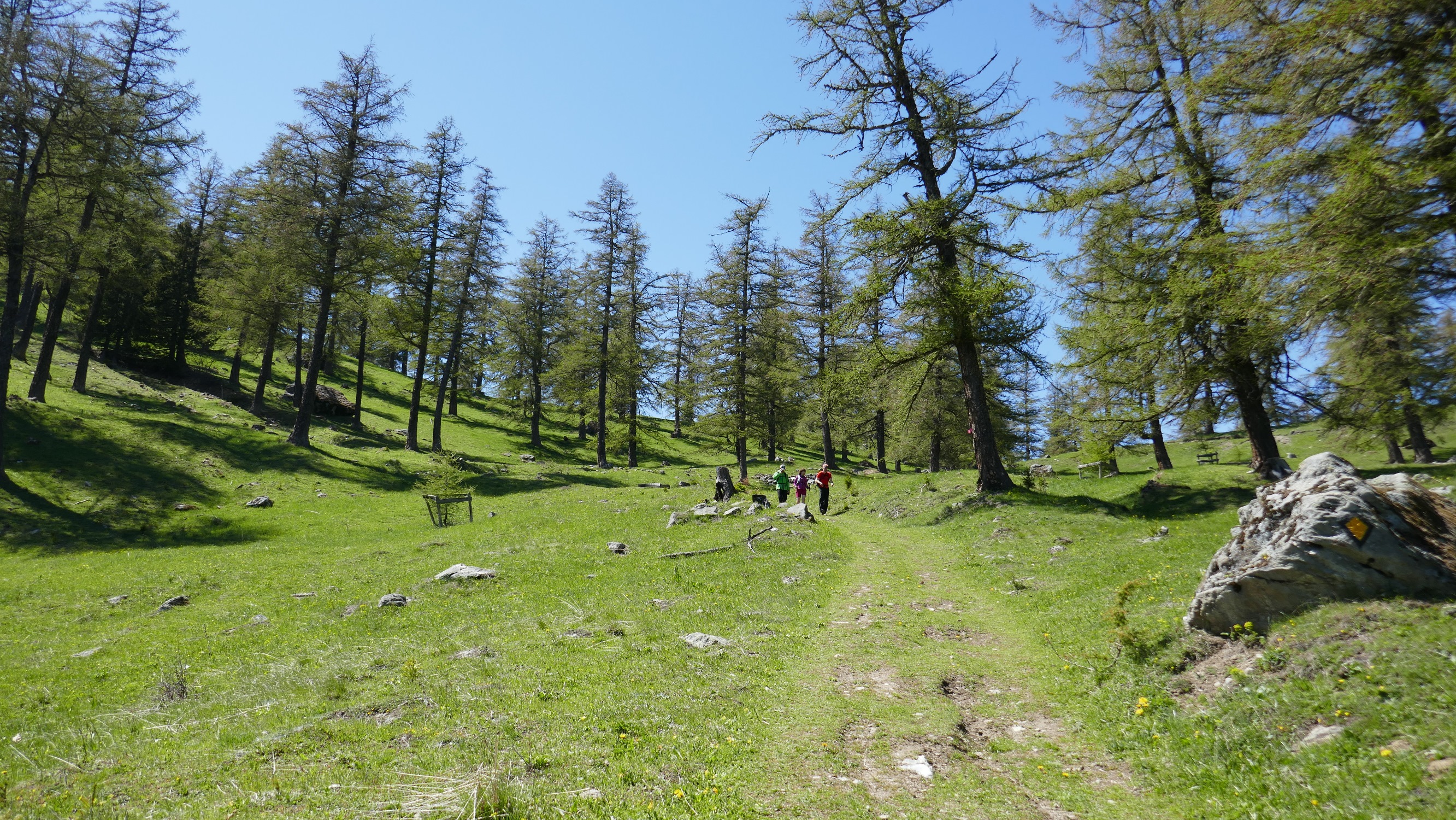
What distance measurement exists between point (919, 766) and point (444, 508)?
852 inches

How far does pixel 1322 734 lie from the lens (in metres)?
5.10

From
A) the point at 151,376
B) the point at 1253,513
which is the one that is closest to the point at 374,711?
the point at 1253,513

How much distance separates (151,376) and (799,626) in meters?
45.6

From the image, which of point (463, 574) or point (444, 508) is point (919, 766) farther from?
point (444, 508)

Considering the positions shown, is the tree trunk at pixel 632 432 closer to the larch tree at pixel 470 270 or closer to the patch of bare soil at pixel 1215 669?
the larch tree at pixel 470 270

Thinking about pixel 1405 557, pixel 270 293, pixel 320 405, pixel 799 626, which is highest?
pixel 270 293

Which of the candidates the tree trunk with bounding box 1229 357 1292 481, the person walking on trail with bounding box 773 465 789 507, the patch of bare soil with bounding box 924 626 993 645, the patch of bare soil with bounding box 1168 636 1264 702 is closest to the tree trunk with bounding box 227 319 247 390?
the person walking on trail with bounding box 773 465 789 507

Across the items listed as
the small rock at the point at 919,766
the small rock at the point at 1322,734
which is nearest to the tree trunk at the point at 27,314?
the small rock at the point at 919,766

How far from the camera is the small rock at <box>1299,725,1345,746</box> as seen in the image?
5023mm

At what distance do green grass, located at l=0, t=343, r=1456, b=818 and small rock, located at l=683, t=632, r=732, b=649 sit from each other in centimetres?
17

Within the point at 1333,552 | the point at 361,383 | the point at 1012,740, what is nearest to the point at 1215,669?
the point at 1333,552

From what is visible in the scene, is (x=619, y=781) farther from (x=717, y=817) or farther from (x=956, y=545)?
(x=956, y=545)

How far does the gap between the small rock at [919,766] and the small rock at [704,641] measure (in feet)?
12.7

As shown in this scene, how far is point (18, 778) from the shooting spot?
20.3 feet
